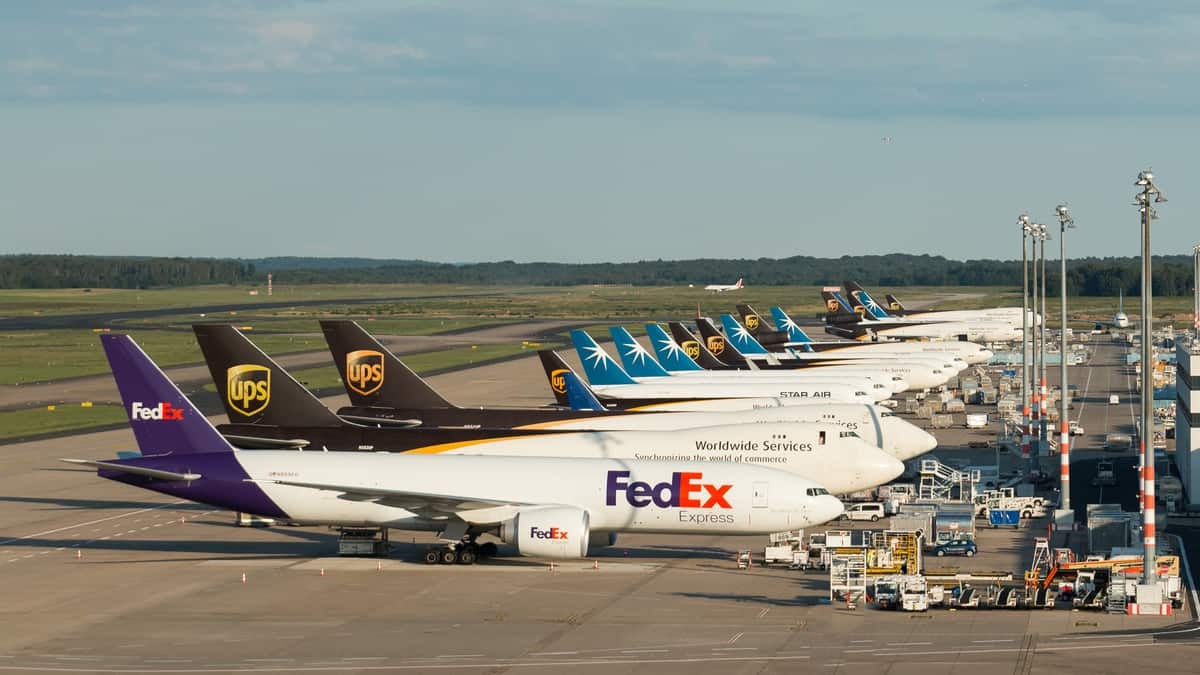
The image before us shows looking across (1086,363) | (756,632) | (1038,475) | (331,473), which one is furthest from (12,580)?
(1086,363)

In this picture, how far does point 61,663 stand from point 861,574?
23.2 meters

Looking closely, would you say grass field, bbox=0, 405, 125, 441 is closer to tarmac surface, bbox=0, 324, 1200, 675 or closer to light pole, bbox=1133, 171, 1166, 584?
tarmac surface, bbox=0, 324, 1200, 675

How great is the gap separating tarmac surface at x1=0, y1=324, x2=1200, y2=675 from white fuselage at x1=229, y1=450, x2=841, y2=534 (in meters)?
1.66

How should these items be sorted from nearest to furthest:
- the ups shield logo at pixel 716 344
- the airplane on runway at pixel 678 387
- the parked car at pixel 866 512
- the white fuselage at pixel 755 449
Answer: the white fuselage at pixel 755 449 < the parked car at pixel 866 512 < the airplane on runway at pixel 678 387 < the ups shield logo at pixel 716 344

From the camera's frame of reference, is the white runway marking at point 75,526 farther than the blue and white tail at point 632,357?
No

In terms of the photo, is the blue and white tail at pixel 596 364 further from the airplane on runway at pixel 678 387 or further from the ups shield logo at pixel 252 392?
the ups shield logo at pixel 252 392

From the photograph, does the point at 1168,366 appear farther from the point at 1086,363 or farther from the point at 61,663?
the point at 61,663

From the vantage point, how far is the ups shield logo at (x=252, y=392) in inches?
2532

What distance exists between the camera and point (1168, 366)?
139750 mm

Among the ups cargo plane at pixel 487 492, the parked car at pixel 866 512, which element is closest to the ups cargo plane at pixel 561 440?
the parked car at pixel 866 512

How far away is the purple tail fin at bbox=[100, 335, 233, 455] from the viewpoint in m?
56.0

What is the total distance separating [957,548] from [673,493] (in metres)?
10.9

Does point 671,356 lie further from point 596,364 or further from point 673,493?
point 673,493

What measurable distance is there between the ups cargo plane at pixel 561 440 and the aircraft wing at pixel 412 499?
24.4 feet
